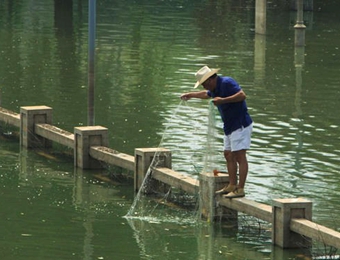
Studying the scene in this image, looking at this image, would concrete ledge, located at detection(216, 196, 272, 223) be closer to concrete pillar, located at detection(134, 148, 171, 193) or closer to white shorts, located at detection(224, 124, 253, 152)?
white shorts, located at detection(224, 124, 253, 152)

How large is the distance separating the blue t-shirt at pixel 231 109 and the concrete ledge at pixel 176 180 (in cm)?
92

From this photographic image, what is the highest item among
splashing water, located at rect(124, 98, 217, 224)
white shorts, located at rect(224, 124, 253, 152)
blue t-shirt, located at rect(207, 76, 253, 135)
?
blue t-shirt, located at rect(207, 76, 253, 135)

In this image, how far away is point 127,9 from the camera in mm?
46875

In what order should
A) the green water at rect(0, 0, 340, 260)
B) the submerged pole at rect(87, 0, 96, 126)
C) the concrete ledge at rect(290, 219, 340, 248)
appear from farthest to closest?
the submerged pole at rect(87, 0, 96, 126) < the green water at rect(0, 0, 340, 260) < the concrete ledge at rect(290, 219, 340, 248)

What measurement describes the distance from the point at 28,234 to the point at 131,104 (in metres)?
9.86

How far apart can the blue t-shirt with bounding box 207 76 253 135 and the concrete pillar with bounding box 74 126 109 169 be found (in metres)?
3.59

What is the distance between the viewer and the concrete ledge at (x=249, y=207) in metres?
13.7

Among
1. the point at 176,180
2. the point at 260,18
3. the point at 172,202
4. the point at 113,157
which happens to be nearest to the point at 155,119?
the point at 113,157

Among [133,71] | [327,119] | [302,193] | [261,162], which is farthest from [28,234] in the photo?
[133,71]

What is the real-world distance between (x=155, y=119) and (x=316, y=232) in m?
9.66

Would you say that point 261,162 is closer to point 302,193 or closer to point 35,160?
point 302,193

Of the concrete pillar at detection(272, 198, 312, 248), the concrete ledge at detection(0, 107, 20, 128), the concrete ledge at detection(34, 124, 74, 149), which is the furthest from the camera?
the concrete ledge at detection(0, 107, 20, 128)

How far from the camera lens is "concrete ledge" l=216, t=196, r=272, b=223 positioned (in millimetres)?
13734

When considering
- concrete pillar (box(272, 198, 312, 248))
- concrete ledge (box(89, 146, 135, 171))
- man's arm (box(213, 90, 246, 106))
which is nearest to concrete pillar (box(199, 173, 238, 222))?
man's arm (box(213, 90, 246, 106))
